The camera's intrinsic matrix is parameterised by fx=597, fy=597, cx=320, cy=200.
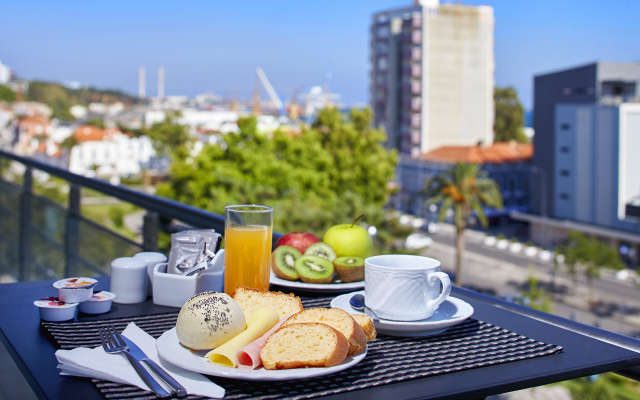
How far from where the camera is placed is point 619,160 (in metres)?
29.2

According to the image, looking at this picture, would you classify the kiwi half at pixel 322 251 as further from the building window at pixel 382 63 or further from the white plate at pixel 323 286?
the building window at pixel 382 63

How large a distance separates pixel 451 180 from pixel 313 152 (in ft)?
20.5

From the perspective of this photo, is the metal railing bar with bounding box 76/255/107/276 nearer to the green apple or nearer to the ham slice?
the green apple

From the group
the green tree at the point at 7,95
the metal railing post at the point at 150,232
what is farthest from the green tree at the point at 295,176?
the green tree at the point at 7,95

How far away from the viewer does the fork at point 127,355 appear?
755mm

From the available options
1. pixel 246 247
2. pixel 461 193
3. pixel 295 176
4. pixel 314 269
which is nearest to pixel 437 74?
pixel 461 193

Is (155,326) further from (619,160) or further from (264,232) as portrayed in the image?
(619,160)

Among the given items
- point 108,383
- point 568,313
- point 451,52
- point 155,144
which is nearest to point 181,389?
point 108,383

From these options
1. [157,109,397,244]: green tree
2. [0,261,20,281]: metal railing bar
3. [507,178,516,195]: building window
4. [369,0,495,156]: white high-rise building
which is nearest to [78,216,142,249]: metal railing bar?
[0,261,20,281]: metal railing bar

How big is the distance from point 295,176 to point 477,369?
78.4 ft

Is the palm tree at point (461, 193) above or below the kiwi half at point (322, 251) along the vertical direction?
below

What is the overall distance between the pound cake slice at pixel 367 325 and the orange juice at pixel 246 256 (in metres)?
0.34

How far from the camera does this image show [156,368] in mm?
828

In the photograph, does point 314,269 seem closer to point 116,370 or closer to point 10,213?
point 116,370
